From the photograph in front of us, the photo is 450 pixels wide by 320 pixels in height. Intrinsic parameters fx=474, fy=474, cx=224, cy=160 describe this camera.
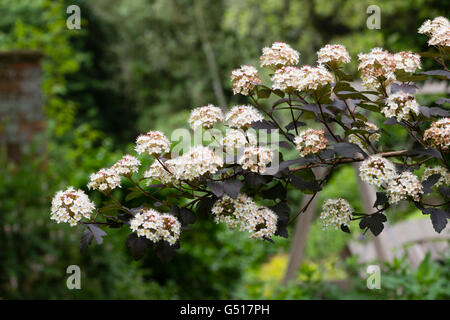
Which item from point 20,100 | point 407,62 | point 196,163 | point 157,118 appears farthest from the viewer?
point 157,118

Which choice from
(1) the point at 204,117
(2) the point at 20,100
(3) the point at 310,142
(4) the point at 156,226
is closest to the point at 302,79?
(3) the point at 310,142

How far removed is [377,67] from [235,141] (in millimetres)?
379

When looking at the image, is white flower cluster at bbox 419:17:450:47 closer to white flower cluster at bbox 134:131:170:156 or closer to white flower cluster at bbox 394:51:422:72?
white flower cluster at bbox 394:51:422:72

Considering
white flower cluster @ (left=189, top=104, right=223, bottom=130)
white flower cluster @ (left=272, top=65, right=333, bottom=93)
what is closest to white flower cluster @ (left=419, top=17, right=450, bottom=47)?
white flower cluster @ (left=272, top=65, right=333, bottom=93)

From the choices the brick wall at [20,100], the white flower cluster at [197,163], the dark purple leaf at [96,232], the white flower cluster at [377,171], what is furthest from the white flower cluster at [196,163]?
the brick wall at [20,100]

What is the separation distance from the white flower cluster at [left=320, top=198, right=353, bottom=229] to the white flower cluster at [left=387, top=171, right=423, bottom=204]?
128 millimetres

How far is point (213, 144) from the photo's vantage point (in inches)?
43.9

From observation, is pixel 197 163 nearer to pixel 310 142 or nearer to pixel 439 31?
pixel 310 142

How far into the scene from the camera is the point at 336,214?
1.17 meters

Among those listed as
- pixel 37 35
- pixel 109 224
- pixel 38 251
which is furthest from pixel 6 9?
pixel 109 224

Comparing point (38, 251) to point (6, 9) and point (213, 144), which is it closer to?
point (213, 144)

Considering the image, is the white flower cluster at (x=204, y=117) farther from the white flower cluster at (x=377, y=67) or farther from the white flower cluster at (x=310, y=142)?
the white flower cluster at (x=377, y=67)

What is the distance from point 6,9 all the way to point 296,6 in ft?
17.3

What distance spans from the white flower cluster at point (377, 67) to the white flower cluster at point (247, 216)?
40 cm
